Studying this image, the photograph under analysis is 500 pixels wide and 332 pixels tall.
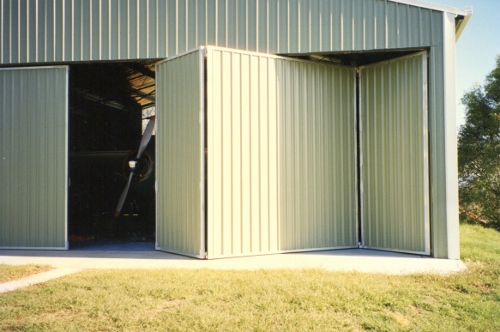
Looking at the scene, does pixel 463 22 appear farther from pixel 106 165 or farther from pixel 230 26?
pixel 106 165

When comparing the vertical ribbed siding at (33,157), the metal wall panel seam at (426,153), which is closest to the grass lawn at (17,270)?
the vertical ribbed siding at (33,157)

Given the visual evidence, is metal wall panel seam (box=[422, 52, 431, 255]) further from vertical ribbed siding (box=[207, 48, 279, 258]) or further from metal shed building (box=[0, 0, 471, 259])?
vertical ribbed siding (box=[207, 48, 279, 258])

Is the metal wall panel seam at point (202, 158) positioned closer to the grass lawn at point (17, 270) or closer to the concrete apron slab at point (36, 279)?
the concrete apron slab at point (36, 279)

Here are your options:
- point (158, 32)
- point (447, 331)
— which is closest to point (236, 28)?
point (158, 32)

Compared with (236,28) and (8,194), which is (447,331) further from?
(8,194)

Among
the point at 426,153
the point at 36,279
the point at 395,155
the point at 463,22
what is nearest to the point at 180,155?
the point at 36,279

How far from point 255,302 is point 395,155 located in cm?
459

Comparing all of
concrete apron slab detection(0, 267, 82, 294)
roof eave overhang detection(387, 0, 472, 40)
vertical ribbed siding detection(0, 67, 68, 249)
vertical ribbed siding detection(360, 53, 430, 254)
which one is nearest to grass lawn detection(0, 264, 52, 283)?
concrete apron slab detection(0, 267, 82, 294)

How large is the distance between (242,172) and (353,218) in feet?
8.17

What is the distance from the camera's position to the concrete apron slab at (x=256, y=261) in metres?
6.63

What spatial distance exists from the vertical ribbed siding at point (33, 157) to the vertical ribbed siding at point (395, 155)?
18.7 feet

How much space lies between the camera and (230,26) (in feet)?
26.0

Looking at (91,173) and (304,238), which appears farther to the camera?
(91,173)

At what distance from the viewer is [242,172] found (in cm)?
767
